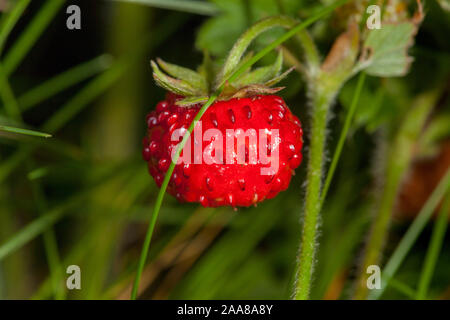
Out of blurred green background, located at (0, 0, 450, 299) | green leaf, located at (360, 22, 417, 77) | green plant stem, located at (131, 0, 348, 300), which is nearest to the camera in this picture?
green plant stem, located at (131, 0, 348, 300)

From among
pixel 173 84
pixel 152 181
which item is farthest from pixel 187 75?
pixel 152 181

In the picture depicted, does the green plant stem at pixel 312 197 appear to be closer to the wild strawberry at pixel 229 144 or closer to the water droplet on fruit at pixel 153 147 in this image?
the wild strawberry at pixel 229 144

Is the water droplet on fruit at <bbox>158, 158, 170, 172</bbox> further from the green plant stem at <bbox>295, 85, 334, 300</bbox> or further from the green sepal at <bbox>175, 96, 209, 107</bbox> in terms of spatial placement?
the green plant stem at <bbox>295, 85, 334, 300</bbox>

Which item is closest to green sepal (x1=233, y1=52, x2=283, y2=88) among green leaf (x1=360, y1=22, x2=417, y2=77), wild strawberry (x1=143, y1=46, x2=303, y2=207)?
wild strawberry (x1=143, y1=46, x2=303, y2=207)

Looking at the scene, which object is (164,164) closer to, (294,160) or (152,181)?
(294,160)

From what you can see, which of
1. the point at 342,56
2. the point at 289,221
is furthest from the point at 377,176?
the point at 342,56
